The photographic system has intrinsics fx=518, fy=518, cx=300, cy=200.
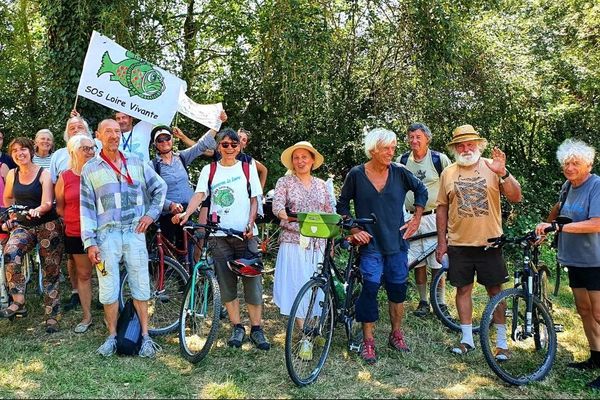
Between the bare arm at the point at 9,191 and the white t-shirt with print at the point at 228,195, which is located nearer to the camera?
the white t-shirt with print at the point at 228,195

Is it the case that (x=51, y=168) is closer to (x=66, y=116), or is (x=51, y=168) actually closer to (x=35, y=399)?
(x=66, y=116)

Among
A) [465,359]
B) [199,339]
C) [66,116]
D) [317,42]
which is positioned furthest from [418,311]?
[66,116]

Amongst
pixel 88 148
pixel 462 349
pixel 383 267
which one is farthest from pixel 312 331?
pixel 88 148

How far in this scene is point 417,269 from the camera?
5266mm

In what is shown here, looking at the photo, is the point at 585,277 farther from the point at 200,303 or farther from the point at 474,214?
the point at 200,303

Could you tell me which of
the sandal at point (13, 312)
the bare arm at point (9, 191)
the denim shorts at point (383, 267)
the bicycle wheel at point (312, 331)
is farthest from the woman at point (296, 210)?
the bare arm at point (9, 191)

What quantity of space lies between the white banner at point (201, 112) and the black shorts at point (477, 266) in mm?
2859

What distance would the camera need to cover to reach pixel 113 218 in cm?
395

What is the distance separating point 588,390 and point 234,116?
5717 mm

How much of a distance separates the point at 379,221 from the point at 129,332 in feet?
7.16

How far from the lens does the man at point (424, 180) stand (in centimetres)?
493

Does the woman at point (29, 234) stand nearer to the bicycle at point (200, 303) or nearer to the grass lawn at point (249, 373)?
the grass lawn at point (249, 373)

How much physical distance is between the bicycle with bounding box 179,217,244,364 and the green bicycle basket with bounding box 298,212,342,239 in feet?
2.22

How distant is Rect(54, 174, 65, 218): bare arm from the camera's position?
4.41 metres
